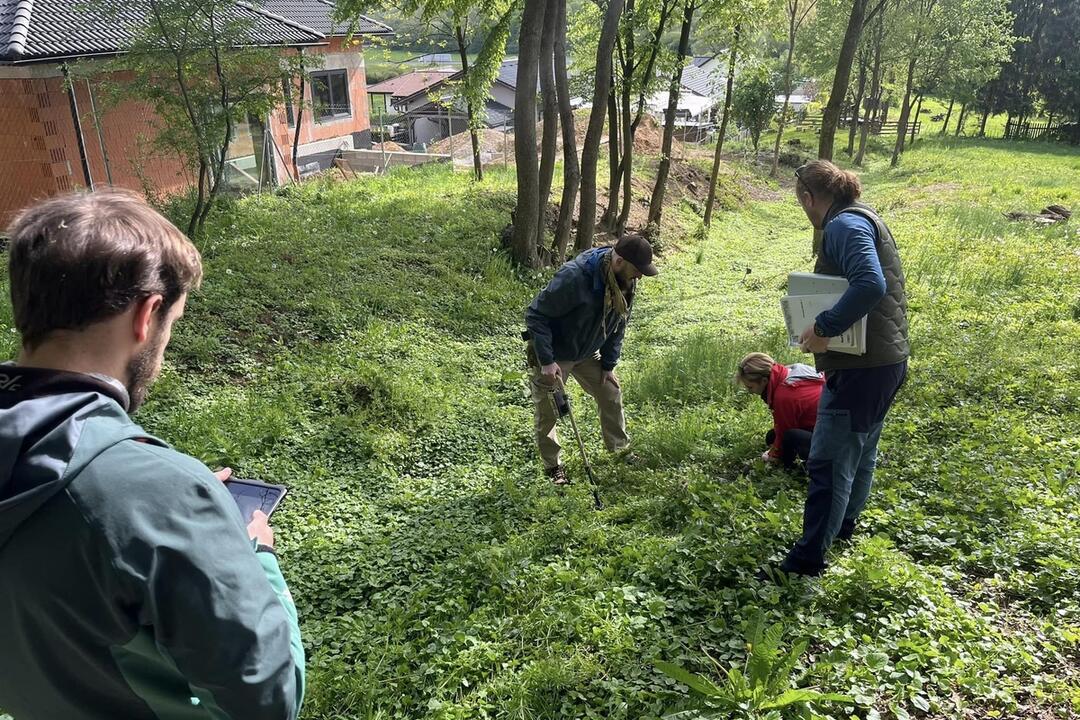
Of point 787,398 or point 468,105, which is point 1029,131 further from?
point 787,398

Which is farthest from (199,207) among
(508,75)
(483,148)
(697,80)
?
(697,80)

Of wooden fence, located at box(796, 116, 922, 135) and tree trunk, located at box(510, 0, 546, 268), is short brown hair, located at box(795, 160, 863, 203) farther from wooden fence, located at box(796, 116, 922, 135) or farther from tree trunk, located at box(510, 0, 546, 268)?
wooden fence, located at box(796, 116, 922, 135)

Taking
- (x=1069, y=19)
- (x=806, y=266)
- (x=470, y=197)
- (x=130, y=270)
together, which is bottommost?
(x=806, y=266)

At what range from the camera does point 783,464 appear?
15.9 feet

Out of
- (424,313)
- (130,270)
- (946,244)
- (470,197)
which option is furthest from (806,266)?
(130,270)

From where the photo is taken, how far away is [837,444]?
3406 millimetres

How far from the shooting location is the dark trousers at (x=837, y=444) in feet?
11.1

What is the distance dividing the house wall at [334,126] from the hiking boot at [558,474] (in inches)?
669

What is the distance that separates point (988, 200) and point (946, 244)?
7249 mm

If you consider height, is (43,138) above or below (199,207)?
above

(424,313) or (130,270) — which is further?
(424,313)

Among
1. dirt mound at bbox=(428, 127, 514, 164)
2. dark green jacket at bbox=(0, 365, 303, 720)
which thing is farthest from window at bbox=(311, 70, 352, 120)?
dark green jacket at bbox=(0, 365, 303, 720)

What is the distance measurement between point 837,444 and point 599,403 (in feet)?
8.17

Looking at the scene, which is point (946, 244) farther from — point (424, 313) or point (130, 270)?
point (130, 270)
